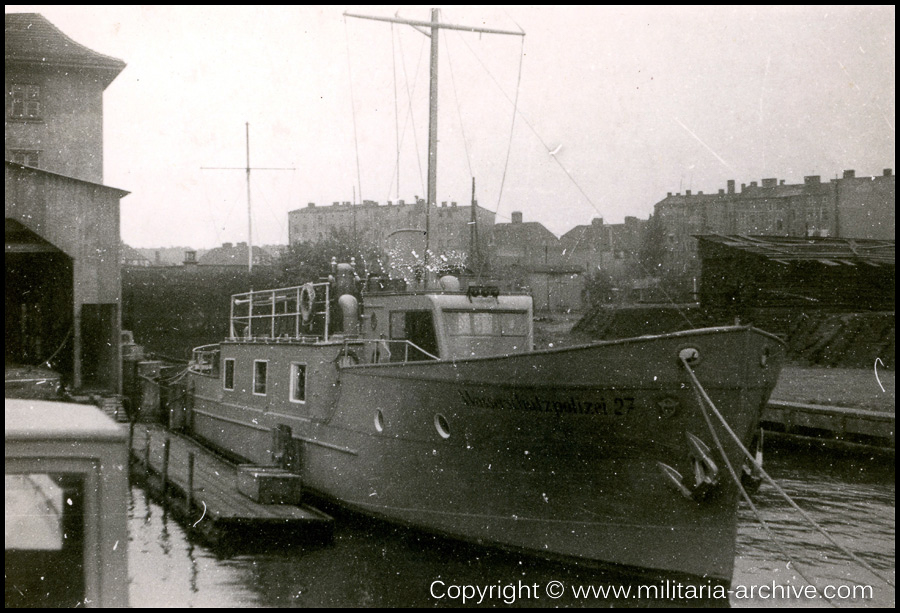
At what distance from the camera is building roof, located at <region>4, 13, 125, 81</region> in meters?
20.6

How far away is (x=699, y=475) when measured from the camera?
26.8ft

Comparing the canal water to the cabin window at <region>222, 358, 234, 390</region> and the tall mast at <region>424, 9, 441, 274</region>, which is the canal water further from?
the tall mast at <region>424, 9, 441, 274</region>

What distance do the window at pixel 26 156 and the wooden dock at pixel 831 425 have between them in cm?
2083

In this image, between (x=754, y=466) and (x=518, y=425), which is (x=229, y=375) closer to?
(x=518, y=425)

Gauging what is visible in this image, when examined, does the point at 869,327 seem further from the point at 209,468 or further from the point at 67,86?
the point at 67,86

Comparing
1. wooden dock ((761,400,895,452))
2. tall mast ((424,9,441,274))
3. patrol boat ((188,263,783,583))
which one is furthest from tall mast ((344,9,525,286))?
wooden dock ((761,400,895,452))

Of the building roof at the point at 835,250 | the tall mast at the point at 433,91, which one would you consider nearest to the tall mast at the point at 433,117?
the tall mast at the point at 433,91

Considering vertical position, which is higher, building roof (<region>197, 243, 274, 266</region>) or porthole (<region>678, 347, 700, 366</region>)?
building roof (<region>197, 243, 274, 266</region>)

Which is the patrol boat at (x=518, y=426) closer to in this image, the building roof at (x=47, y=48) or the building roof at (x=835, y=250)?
the building roof at (x=835, y=250)

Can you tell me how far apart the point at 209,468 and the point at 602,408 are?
28.8ft

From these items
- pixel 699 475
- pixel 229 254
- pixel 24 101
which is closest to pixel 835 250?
pixel 699 475

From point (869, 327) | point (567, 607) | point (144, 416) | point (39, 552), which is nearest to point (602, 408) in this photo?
point (567, 607)

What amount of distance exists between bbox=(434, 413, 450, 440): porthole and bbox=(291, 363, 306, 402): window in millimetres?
3957

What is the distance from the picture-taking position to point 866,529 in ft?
39.3
